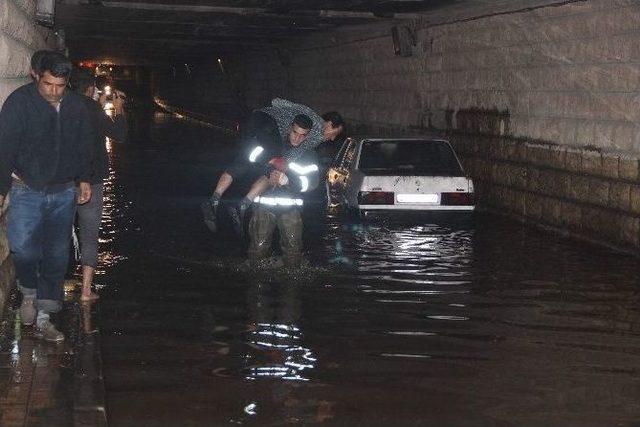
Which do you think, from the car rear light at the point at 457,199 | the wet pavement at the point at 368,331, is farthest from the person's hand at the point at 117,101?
the car rear light at the point at 457,199

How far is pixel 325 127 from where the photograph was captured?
442 inches

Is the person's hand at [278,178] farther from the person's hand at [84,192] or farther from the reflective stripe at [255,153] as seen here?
the person's hand at [84,192]

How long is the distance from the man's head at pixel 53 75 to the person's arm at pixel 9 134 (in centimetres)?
20

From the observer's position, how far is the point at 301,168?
37.0ft

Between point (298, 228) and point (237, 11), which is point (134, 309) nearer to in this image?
point (298, 228)

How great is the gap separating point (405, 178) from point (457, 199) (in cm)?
76

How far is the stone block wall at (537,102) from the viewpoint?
1452 centimetres

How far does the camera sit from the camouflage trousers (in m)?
11.6

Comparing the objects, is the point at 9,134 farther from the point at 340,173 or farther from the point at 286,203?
the point at 340,173

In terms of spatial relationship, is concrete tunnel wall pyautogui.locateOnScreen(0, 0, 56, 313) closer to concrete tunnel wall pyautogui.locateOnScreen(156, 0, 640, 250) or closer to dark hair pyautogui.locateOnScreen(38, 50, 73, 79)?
dark hair pyautogui.locateOnScreen(38, 50, 73, 79)

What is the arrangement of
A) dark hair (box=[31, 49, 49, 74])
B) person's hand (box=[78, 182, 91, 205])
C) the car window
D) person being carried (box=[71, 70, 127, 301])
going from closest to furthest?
dark hair (box=[31, 49, 49, 74]), person's hand (box=[78, 182, 91, 205]), person being carried (box=[71, 70, 127, 301]), the car window

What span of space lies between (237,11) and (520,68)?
7742 millimetres

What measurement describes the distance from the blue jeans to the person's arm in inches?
11.3

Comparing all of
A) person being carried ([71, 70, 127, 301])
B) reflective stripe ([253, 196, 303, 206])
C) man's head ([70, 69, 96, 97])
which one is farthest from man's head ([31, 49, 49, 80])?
reflective stripe ([253, 196, 303, 206])
